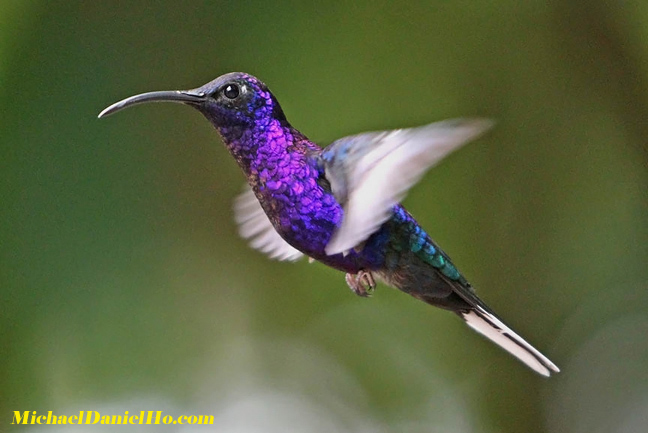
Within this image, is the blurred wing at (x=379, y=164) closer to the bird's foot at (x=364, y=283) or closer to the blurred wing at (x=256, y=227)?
the bird's foot at (x=364, y=283)

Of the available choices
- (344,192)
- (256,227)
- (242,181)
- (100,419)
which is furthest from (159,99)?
(100,419)

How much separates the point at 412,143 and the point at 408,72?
53.7 inches

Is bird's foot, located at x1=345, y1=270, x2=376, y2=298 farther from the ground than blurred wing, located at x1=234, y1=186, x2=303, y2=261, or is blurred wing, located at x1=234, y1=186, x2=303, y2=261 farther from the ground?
Answer: blurred wing, located at x1=234, y1=186, x2=303, y2=261

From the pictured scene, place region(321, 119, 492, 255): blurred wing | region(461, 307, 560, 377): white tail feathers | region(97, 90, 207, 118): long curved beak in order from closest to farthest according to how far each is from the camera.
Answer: region(321, 119, 492, 255): blurred wing → region(97, 90, 207, 118): long curved beak → region(461, 307, 560, 377): white tail feathers

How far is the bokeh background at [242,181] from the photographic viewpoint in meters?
1.83

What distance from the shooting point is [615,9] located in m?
1.79

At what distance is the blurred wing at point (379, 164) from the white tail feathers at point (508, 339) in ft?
0.79

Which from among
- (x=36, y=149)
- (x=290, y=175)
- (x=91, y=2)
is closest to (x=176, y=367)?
(x=36, y=149)

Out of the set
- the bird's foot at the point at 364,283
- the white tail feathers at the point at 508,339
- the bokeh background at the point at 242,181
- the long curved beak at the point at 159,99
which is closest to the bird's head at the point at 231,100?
the long curved beak at the point at 159,99

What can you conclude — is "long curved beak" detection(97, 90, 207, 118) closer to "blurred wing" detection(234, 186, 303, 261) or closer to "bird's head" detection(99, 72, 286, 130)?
"bird's head" detection(99, 72, 286, 130)

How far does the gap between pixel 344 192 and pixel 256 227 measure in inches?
11.2

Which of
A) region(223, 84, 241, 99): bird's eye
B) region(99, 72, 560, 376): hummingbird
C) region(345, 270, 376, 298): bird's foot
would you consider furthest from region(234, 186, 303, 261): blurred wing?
region(223, 84, 241, 99): bird's eye

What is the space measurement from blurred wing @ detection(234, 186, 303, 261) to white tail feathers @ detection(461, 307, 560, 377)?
0.83 feet

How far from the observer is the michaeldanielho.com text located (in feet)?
5.75
